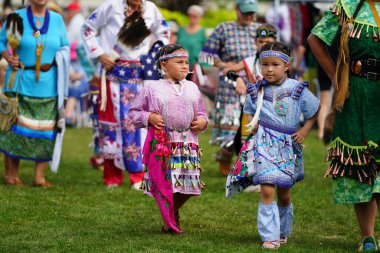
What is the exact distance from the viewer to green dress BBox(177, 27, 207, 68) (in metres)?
15.6

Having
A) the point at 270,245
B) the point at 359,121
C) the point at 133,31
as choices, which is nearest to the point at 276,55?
the point at 359,121

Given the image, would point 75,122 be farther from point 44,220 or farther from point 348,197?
point 348,197

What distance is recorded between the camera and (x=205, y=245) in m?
6.54

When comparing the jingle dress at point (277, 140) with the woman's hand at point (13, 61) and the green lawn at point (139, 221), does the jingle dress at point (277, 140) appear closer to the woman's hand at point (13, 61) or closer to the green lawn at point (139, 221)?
the green lawn at point (139, 221)

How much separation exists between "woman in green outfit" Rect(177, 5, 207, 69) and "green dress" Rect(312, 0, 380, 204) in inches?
360

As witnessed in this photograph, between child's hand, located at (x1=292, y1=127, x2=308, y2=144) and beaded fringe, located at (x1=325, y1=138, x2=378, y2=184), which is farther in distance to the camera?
child's hand, located at (x1=292, y1=127, x2=308, y2=144)

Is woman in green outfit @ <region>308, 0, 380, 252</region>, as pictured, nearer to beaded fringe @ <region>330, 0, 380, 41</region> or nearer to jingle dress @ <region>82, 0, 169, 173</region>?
beaded fringe @ <region>330, 0, 380, 41</region>

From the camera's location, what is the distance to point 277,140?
649 cm

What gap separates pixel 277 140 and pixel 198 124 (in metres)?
0.68

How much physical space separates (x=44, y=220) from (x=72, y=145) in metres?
7.40

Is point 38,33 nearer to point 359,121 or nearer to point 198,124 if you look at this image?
point 198,124

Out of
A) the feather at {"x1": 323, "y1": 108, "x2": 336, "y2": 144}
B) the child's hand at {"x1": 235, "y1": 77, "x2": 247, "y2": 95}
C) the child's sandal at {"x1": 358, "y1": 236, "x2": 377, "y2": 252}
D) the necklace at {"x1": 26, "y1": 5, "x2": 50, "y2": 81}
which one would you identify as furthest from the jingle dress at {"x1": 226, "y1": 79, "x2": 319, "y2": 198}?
the necklace at {"x1": 26, "y1": 5, "x2": 50, "y2": 81}

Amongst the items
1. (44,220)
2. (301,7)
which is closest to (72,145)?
(301,7)

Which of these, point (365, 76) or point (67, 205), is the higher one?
point (365, 76)
